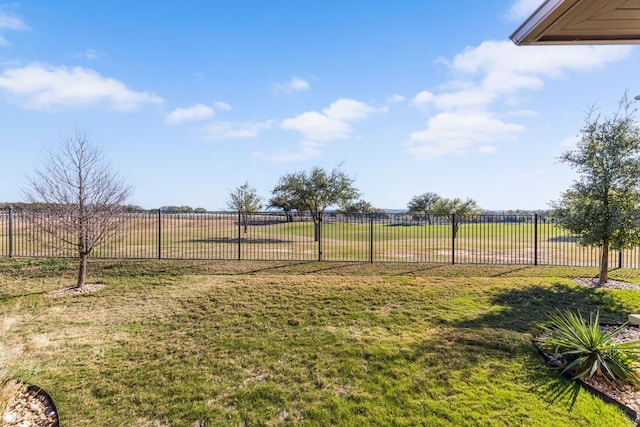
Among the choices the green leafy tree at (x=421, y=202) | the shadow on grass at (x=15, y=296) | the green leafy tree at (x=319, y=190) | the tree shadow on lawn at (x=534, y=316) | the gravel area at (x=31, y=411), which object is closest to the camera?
the gravel area at (x=31, y=411)

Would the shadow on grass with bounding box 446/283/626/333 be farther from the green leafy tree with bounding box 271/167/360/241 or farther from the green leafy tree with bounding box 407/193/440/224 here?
the green leafy tree with bounding box 407/193/440/224

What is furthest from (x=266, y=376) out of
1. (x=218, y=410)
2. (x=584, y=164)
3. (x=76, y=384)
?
(x=584, y=164)

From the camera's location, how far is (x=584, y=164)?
7898 mm

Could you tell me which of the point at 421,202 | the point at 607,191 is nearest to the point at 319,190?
the point at 607,191

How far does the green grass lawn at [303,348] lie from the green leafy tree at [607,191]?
4.28 ft

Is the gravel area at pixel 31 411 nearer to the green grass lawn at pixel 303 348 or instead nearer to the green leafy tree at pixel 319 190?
the green grass lawn at pixel 303 348

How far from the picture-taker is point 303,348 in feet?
15.1

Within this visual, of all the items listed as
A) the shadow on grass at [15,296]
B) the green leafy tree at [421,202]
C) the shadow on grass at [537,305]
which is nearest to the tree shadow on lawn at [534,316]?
the shadow on grass at [537,305]

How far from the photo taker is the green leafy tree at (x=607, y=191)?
282 inches

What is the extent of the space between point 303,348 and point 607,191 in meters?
8.11

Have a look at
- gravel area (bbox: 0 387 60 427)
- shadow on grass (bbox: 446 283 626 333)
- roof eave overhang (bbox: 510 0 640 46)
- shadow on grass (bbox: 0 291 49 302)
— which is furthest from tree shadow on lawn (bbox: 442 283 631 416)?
shadow on grass (bbox: 0 291 49 302)

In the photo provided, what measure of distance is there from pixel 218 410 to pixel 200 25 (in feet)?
36.0

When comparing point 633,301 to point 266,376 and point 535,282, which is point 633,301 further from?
point 266,376

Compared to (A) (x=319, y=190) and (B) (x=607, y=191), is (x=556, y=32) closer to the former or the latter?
(B) (x=607, y=191)
